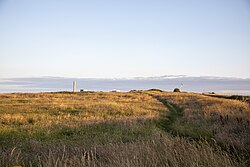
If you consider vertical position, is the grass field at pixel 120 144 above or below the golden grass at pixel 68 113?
above

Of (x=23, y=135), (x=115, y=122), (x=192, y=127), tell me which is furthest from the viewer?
(x=115, y=122)

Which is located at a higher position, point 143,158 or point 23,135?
point 143,158

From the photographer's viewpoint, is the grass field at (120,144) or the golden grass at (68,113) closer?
the grass field at (120,144)

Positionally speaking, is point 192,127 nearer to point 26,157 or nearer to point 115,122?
point 115,122

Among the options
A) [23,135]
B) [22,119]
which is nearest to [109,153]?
[23,135]

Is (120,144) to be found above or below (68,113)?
above

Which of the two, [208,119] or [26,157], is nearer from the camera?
[26,157]

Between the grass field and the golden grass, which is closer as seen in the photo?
the grass field

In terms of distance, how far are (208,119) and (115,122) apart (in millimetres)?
5310

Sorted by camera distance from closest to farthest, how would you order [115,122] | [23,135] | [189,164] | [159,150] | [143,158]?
[189,164] < [143,158] < [159,150] < [23,135] < [115,122]

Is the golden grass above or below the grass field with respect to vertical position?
below

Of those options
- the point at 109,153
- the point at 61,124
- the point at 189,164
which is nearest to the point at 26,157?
the point at 109,153

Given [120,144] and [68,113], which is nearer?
[120,144]

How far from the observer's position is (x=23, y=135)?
11.2m
